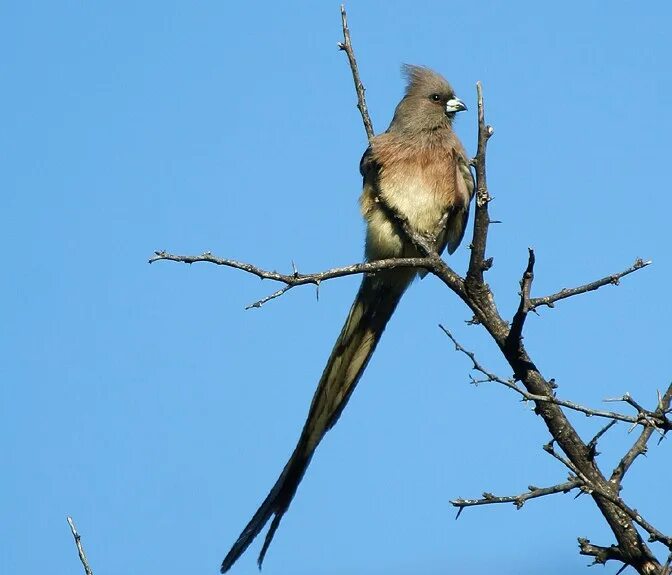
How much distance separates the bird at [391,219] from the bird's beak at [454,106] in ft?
0.95

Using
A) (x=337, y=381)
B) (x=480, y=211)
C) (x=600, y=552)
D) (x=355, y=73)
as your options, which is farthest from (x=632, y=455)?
(x=355, y=73)

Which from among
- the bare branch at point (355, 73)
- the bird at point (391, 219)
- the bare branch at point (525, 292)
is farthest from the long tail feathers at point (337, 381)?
→ the bare branch at point (525, 292)

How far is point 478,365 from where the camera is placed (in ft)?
12.8

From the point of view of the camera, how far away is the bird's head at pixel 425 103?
643 cm

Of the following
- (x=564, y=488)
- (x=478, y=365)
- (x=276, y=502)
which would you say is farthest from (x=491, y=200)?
(x=276, y=502)

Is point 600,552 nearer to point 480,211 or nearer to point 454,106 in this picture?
point 480,211

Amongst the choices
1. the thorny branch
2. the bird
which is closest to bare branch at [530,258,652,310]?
the thorny branch

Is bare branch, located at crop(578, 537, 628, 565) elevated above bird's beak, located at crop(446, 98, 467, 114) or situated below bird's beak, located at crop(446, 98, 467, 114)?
below

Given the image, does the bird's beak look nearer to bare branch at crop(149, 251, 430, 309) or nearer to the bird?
the bird

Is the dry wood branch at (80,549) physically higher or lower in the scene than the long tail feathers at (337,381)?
lower

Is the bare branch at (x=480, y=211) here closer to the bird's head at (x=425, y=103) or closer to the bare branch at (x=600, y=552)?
the bare branch at (x=600, y=552)

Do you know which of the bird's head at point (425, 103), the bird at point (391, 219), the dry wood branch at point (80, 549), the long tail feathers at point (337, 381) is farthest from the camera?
the bird's head at point (425, 103)

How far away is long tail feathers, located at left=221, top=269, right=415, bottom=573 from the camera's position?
17.1 ft

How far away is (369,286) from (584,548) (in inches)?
101
